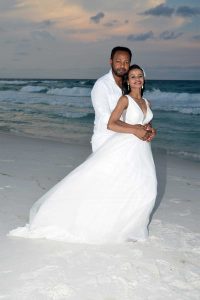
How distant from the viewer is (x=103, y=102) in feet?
14.3

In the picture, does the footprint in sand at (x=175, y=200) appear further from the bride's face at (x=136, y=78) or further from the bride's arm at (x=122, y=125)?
the bride's face at (x=136, y=78)

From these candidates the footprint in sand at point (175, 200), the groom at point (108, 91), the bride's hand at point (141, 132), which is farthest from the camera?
the footprint in sand at point (175, 200)

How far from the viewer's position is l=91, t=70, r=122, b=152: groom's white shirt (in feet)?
14.3

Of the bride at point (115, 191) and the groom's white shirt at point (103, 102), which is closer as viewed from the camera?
the bride at point (115, 191)

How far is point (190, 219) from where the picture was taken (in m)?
5.17

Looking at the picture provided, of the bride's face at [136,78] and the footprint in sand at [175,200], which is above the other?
the bride's face at [136,78]

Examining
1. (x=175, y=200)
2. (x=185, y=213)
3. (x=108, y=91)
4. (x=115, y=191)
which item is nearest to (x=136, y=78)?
(x=108, y=91)

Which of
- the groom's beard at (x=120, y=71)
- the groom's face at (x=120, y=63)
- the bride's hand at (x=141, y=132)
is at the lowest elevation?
the bride's hand at (x=141, y=132)

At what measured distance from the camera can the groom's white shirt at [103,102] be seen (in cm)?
437

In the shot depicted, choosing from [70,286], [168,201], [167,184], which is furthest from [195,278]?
[167,184]

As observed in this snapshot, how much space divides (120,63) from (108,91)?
32cm

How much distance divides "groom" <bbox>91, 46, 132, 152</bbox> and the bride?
18cm

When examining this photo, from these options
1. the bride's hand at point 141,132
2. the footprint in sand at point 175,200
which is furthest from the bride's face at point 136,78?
the footprint in sand at point 175,200

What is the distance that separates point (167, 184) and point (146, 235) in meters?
2.66
